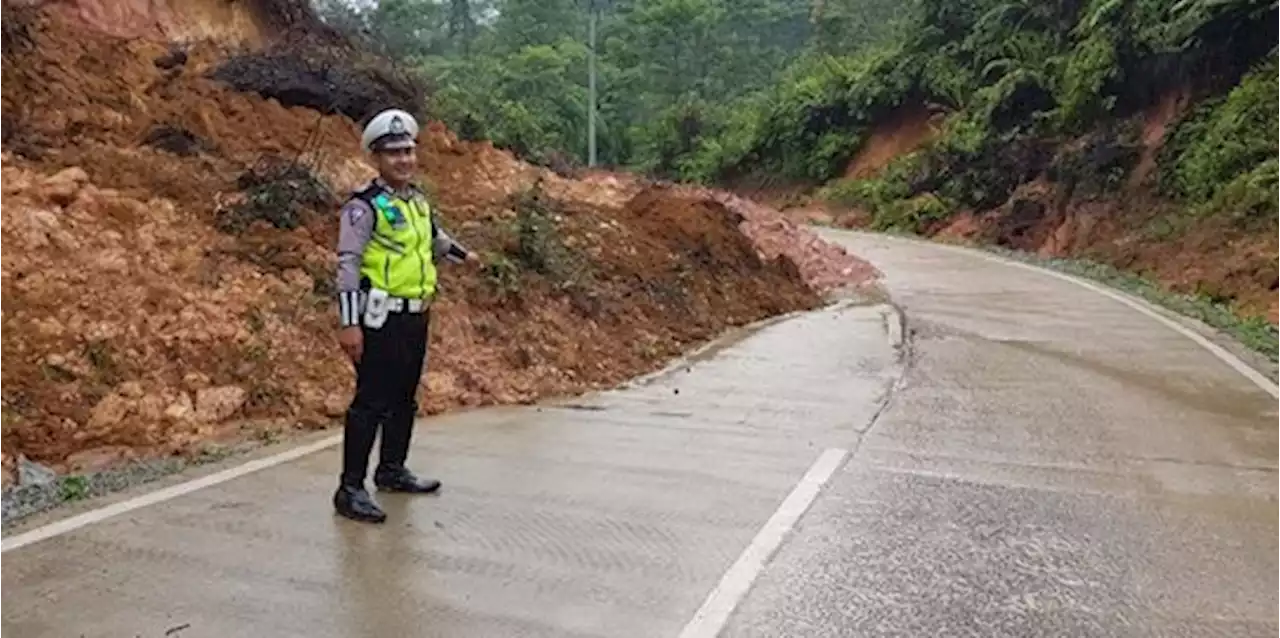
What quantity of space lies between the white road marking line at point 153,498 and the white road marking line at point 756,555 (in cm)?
263

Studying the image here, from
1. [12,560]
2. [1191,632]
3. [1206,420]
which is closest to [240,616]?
[12,560]

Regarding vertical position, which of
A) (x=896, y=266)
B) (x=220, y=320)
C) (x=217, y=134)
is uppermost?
(x=217, y=134)

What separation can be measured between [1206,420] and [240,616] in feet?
22.4

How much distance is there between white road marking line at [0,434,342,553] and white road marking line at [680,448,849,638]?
8.63 ft

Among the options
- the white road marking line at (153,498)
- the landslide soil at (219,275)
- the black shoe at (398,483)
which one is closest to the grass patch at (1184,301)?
the landslide soil at (219,275)

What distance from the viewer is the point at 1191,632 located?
4.52m

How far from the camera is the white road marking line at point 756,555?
451 centimetres

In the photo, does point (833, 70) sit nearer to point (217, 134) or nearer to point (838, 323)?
point (838, 323)

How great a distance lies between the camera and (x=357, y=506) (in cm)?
561

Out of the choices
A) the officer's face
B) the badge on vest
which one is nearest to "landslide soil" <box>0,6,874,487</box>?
the badge on vest

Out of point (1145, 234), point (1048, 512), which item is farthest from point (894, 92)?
point (1048, 512)

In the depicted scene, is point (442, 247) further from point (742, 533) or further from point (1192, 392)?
point (1192, 392)

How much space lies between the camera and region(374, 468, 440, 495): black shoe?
6105mm

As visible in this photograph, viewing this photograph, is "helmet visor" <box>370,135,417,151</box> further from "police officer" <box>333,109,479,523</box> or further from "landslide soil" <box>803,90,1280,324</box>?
"landslide soil" <box>803,90,1280,324</box>
